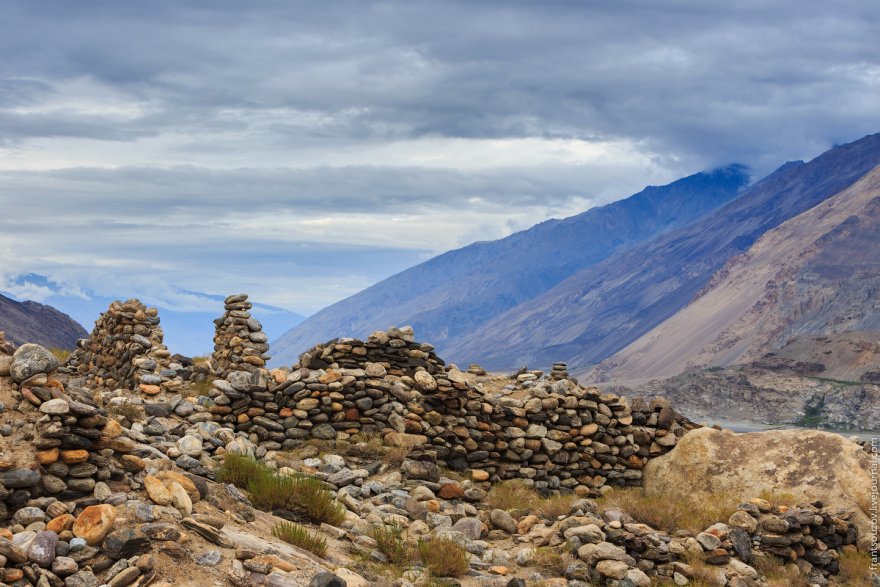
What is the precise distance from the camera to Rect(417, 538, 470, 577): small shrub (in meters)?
11.6

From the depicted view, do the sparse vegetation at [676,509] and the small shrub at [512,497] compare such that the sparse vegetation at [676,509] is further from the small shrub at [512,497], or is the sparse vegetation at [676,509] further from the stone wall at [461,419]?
the stone wall at [461,419]

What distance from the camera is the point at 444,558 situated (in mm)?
11688

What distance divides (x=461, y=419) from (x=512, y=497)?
2594 mm

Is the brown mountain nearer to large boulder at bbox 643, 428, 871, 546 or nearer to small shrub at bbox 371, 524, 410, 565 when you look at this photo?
large boulder at bbox 643, 428, 871, 546

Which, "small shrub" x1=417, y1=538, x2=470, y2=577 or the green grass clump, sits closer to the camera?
"small shrub" x1=417, y1=538, x2=470, y2=577

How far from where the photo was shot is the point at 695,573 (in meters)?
12.5

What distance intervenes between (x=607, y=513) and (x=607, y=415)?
6056mm

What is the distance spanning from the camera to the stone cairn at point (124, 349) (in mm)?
21531

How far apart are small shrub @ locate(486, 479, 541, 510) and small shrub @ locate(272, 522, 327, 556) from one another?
5.57 m

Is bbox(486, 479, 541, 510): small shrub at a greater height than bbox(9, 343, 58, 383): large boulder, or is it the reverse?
bbox(9, 343, 58, 383): large boulder

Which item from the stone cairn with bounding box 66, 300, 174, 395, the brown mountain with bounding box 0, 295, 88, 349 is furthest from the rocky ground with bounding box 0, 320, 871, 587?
the brown mountain with bounding box 0, 295, 88, 349

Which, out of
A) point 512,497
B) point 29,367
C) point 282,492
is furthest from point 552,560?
point 29,367

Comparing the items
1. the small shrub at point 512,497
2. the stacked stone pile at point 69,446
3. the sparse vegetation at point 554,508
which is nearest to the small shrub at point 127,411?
the stacked stone pile at point 69,446

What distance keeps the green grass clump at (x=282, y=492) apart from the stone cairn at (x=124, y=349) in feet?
26.0
